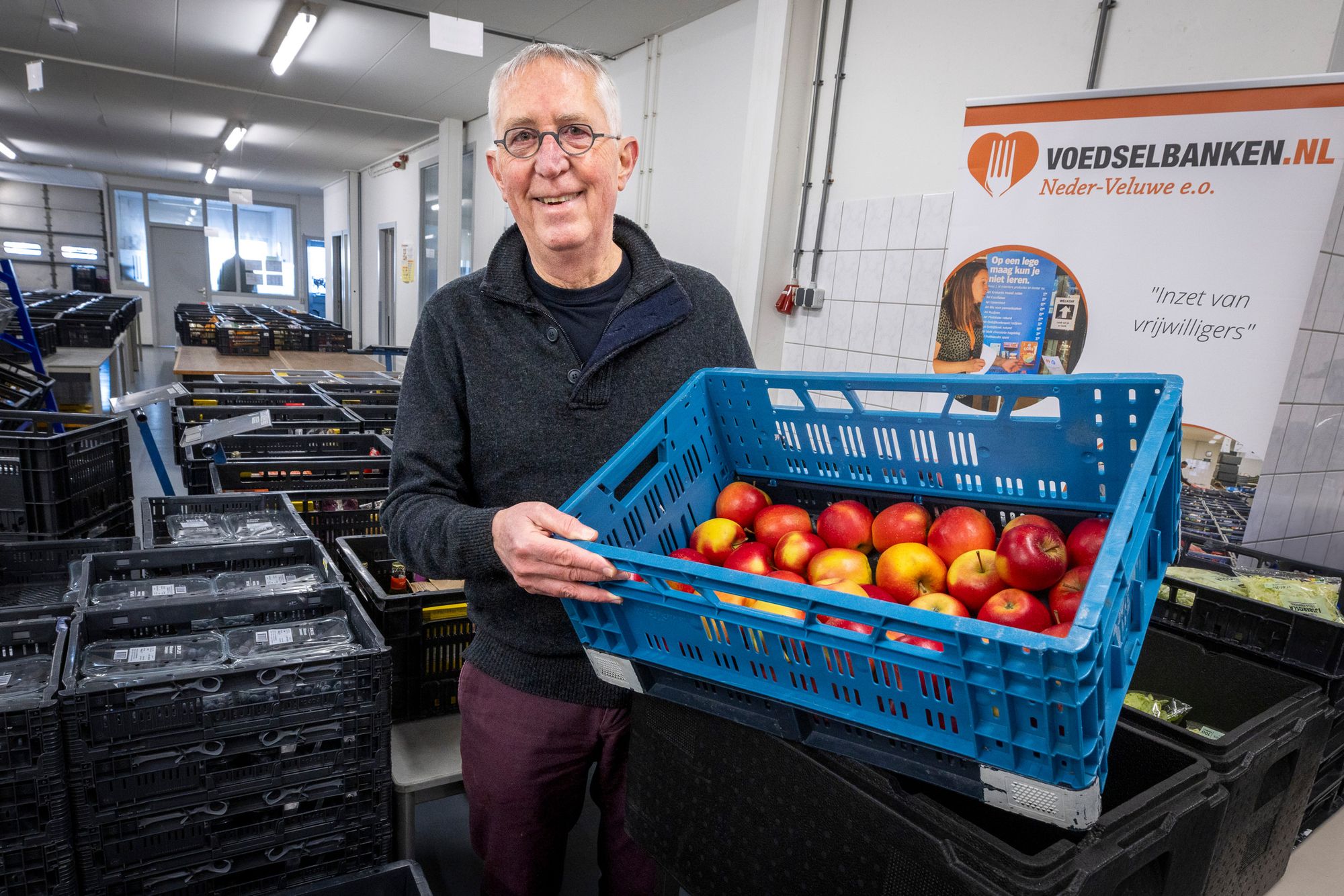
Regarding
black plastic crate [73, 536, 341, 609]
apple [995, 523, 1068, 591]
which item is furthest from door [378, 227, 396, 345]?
apple [995, 523, 1068, 591]

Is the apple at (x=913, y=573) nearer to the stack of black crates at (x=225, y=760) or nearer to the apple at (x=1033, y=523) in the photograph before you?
the apple at (x=1033, y=523)

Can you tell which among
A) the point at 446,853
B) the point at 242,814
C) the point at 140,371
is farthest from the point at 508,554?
the point at 140,371

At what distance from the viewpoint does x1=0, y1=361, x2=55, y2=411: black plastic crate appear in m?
3.99

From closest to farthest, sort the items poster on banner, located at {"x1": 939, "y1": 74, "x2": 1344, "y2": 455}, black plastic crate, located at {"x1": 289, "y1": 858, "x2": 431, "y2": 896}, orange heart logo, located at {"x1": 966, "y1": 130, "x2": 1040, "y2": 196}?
black plastic crate, located at {"x1": 289, "y1": 858, "x2": 431, "y2": 896} → poster on banner, located at {"x1": 939, "y1": 74, "x2": 1344, "y2": 455} → orange heart logo, located at {"x1": 966, "y1": 130, "x2": 1040, "y2": 196}

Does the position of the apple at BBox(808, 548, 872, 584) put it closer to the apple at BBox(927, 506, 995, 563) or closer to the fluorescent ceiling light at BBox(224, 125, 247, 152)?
the apple at BBox(927, 506, 995, 563)

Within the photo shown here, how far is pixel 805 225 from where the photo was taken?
396 centimetres

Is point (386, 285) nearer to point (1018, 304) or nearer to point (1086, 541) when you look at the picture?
point (1018, 304)

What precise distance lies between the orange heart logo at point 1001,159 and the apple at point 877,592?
1.84 meters

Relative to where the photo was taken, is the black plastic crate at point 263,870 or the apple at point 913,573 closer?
the apple at point 913,573

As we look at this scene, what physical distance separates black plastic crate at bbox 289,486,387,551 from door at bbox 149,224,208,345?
53.8ft

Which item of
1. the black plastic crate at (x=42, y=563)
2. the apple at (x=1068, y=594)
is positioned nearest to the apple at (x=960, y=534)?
the apple at (x=1068, y=594)

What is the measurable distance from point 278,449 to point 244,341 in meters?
4.35

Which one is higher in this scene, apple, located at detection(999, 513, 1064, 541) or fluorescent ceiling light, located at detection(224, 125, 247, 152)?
fluorescent ceiling light, located at detection(224, 125, 247, 152)

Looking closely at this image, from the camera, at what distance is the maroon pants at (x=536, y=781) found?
1314 millimetres
